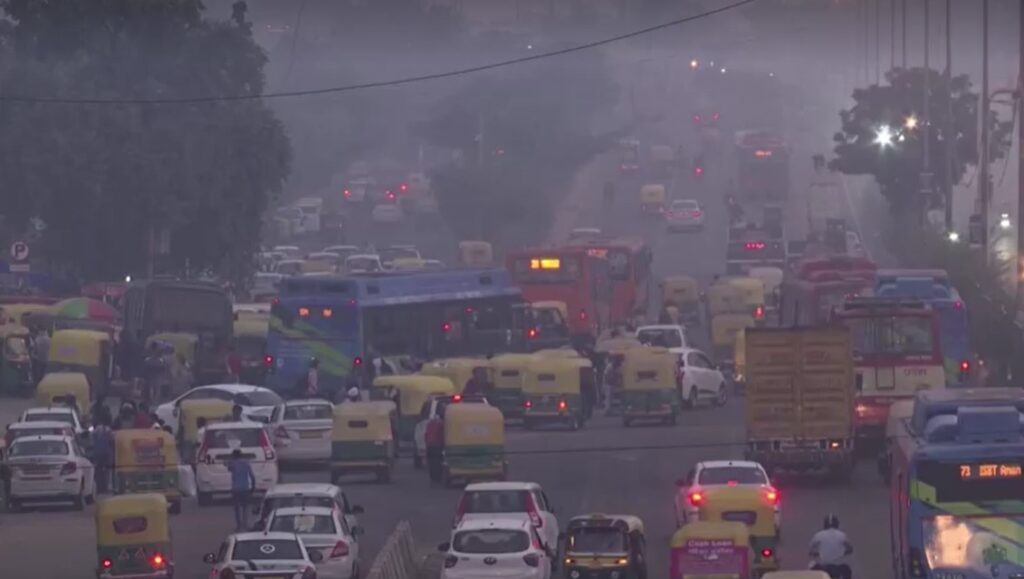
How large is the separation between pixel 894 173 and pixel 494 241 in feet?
66.4

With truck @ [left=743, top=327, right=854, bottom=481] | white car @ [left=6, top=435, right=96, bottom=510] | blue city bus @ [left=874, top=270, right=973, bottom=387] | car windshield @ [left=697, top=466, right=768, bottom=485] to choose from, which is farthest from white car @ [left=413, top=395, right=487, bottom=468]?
blue city bus @ [left=874, top=270, right=973, bottom=387]

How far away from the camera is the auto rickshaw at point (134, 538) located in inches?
1088

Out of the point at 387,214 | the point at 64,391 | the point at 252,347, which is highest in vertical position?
the point at 387,214

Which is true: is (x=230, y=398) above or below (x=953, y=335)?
below

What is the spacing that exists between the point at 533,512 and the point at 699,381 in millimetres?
20263

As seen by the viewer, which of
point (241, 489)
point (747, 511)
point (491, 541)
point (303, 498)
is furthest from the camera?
point (241, 489)

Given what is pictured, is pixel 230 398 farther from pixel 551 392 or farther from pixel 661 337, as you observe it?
pixel 661 337

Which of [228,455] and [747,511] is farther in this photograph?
[228,455]

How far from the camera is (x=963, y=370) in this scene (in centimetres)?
4406

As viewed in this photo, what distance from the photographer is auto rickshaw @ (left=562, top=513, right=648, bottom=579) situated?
26859mm

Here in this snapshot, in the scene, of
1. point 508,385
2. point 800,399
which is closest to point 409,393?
point 508,385

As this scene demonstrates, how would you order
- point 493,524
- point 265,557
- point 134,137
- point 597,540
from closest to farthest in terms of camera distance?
point 265,557, point 493,524, point 597,540, point 134,137

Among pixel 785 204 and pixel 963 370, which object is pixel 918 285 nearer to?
pixel 963 370

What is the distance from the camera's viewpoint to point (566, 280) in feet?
204
